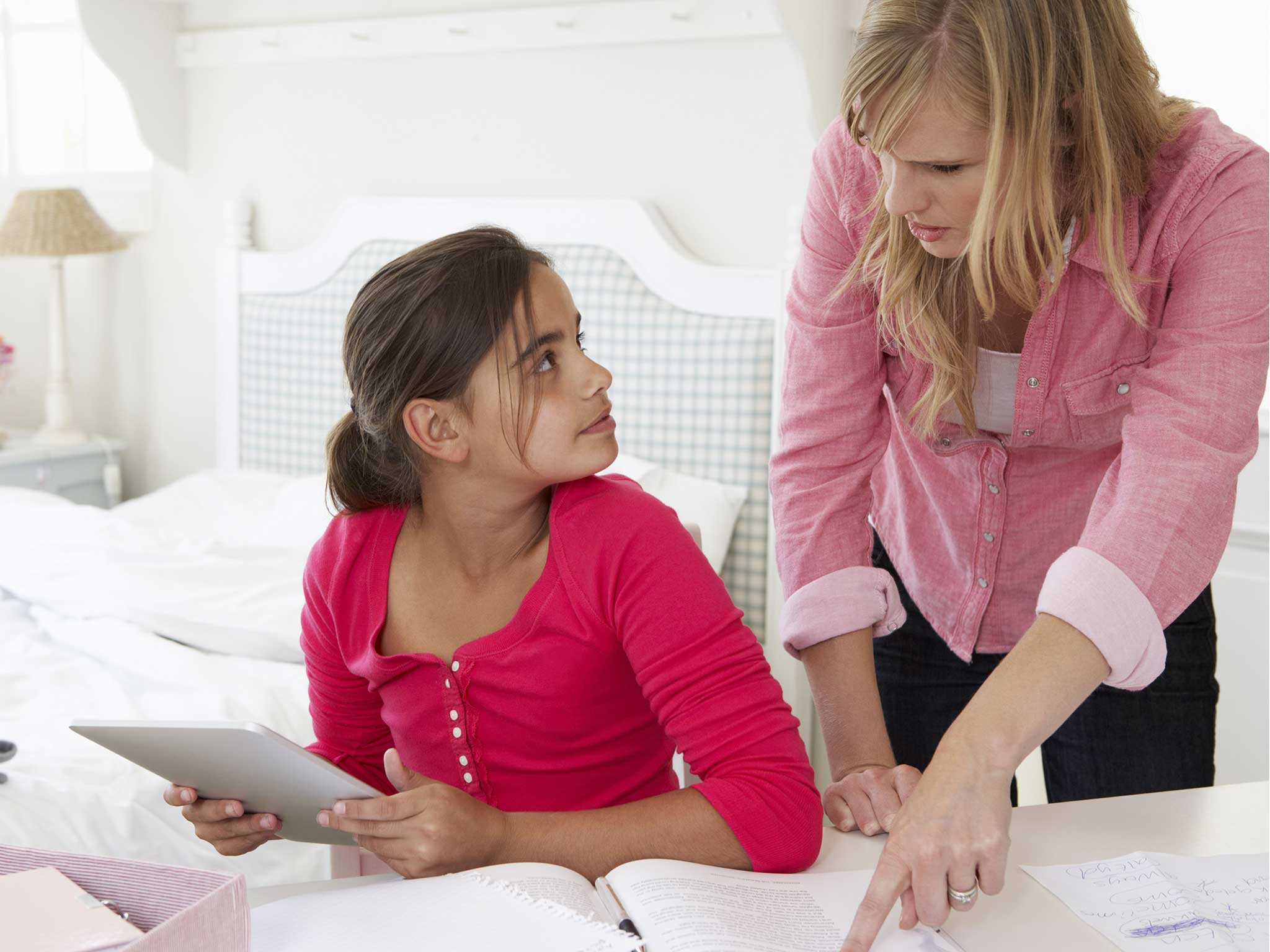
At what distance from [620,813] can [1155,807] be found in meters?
0.44

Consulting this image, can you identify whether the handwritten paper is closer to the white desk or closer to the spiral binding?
the white desk

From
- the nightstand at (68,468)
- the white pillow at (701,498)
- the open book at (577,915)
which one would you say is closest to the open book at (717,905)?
the open book at (577,915)

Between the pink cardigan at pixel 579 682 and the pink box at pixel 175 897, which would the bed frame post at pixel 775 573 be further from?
the pink box at pixel 175 897

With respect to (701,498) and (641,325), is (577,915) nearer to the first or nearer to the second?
→ (701,498)

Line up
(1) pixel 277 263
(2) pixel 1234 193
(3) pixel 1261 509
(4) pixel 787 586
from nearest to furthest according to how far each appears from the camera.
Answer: (2) pixel 1234 193
(4) pixel 787 586
(3) pixel 1261 509
(1) pixel 277 263

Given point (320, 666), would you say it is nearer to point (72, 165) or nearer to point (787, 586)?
point (787, 586)

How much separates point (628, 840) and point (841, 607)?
0.31 metres

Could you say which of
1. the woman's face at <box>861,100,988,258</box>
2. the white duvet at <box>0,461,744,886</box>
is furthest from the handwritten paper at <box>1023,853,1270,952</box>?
the white duvet at <box>0,461,744,886</box>

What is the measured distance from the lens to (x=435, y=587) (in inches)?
43.1

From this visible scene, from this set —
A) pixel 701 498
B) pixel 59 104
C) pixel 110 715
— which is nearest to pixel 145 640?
pixel 110 715

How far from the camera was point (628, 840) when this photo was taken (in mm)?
904

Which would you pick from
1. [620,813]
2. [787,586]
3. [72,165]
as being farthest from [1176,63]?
[72,165]

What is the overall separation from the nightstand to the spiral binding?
8.24 ft

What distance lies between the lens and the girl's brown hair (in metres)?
1.02
